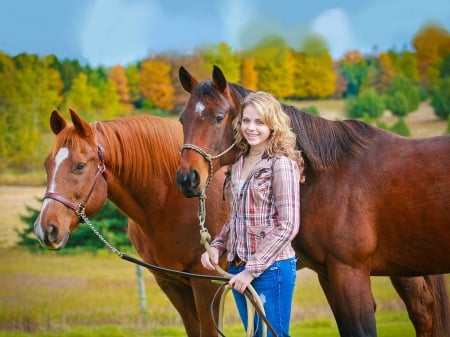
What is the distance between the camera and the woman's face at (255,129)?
2.68 metres

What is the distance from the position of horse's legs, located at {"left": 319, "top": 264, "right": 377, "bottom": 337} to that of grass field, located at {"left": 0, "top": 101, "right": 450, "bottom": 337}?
4.42m

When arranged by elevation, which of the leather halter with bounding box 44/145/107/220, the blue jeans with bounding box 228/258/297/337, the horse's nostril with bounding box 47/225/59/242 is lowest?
the blue jeans with bounding box 228/258/297/337

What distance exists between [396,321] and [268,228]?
6.65 meters

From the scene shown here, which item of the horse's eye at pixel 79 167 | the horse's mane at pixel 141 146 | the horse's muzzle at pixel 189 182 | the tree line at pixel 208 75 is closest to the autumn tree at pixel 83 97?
the tree line at pixel 208 75

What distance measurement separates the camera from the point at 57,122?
368cm

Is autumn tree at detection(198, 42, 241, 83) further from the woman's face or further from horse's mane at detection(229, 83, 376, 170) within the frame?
the woman's face

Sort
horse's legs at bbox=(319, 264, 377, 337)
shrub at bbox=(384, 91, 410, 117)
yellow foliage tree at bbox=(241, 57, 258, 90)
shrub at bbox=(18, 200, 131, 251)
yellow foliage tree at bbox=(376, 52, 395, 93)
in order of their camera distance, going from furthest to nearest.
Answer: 1. yellow foliage tree at bbox=(376, 52, 395, 93)
2. shrub at bbox=(384, 91, 410, 117)
3. shrub at bbox=(18, 200, 131, 251)
4. yellow foliage tree at bbox=(241, 57, 258, 90)
5. horse's legs at bbox=(319, 264, 377, 337)

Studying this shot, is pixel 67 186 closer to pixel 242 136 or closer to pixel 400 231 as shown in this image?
pixel 242 136

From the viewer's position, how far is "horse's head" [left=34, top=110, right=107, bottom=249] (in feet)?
11.2

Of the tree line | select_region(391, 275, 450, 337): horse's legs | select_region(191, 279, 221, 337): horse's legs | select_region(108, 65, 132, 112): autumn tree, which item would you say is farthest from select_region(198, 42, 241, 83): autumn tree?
select_region(191, 279, 221, 337): horse's legs

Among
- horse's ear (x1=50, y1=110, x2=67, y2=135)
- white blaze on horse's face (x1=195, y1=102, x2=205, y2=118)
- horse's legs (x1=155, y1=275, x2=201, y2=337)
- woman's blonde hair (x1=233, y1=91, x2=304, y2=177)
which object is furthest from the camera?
horse's legs (x1=155, y1=275, x2=201, y2=337)

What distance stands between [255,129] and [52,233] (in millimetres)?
1487

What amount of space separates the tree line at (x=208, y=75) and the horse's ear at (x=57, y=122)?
640 centimetres

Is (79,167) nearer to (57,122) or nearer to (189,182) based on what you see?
(57,122)
